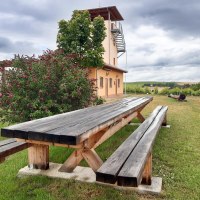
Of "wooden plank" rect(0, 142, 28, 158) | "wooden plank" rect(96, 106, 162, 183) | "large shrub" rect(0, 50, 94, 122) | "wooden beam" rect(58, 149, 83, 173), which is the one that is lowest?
"wooden beam" rect(58, 149, 83, 173)

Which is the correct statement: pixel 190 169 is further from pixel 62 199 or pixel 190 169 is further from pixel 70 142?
pixel 70 142

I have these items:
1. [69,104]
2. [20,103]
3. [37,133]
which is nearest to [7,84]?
[20,103]

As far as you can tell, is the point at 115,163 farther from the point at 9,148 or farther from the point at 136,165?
the point at 9,148

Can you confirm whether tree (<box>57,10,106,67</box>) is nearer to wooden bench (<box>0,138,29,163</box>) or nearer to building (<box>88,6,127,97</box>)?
building (<box>88,6,127,97</box>)

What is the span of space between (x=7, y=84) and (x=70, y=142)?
662cm

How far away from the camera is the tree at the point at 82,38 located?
1547 cm

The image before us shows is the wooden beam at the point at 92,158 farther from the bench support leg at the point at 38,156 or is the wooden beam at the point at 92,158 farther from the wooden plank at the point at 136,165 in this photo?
the bench support leg at the point at 38,156

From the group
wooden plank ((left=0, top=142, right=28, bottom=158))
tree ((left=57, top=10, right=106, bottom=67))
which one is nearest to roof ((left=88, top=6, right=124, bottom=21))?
tree ((left=57, top=10, right=106, bottom=67))

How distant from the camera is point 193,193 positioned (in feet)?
10.8

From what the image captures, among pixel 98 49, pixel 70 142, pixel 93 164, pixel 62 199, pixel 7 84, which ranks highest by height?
pixel 98 49

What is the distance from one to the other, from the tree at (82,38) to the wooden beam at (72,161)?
11681 mm

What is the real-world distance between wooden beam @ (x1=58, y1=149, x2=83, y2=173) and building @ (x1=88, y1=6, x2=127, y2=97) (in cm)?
1695

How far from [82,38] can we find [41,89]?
339 inches

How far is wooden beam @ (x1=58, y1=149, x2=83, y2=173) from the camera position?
361cm
